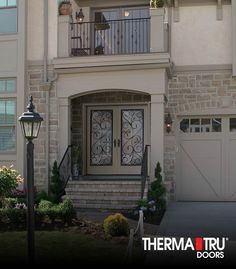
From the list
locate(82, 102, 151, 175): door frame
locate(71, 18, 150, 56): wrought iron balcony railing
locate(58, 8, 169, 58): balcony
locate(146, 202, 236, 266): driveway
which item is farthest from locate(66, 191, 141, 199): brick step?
locate(71, 18, 150, 56): wrought iron balcony railing

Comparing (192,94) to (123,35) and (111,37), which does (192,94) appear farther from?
(111,37)

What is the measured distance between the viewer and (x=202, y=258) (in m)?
7.50

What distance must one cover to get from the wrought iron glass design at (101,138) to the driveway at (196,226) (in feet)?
9.33

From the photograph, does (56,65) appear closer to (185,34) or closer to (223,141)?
(185,34)

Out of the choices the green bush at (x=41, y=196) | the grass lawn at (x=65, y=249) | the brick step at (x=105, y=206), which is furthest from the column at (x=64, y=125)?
the grass lawn at (x=65, y=249)

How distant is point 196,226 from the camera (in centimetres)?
1030

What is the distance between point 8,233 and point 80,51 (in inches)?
278

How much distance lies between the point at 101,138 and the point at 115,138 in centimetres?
49

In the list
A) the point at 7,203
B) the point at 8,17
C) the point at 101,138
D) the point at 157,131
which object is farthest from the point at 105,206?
the point at 8,17

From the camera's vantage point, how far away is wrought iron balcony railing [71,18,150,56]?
15.0 meters

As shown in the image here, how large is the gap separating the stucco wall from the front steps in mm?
4198

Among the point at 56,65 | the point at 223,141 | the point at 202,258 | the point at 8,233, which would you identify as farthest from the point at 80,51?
the point at 202,258

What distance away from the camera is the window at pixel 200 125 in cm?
1437

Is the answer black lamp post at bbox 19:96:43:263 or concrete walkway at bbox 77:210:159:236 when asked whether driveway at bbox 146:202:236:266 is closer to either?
concrete walkway at bbox 77:210:159:236
